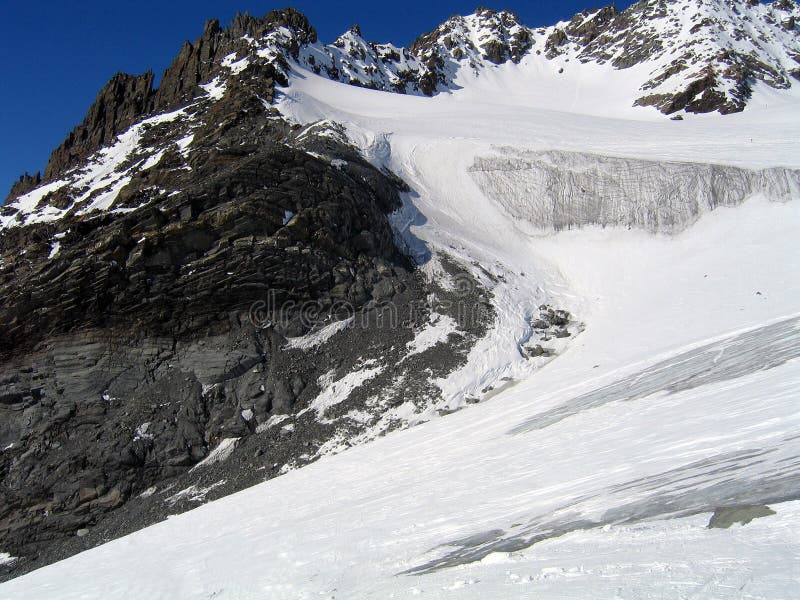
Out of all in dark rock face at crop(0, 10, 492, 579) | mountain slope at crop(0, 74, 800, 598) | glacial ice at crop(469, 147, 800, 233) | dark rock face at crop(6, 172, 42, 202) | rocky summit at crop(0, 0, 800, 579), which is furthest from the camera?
dark rock face at crop(6, 172, 42, 202)

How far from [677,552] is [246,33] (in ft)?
222

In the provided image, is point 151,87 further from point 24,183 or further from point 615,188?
point 615,188

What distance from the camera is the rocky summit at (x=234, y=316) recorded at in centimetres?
1548

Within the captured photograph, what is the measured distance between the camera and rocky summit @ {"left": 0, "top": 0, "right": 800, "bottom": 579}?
15477 millimetres

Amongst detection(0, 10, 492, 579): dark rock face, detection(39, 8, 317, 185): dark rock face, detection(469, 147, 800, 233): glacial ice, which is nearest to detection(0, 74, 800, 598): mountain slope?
detection(0, 10, 492, 579): dark rock face

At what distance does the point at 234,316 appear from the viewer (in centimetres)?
1903

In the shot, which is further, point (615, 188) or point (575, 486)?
point (615, 188)

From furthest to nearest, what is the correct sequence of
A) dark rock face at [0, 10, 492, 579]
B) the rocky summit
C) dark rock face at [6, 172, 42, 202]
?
dark rock face at [6, 172, 42, 202] < the rocky summit < dark rock face at [0, 10, 492, 579]

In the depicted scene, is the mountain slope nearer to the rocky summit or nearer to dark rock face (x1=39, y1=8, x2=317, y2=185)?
the rocky summit

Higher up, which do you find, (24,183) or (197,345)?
(24,183)

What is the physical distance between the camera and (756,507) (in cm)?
390

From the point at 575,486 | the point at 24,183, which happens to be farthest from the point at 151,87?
the point at 575,486

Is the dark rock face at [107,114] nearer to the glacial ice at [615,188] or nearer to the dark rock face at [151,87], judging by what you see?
the dark rock face at [151,87]

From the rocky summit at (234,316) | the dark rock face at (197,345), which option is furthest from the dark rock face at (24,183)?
the dark rock face at (197,345)
